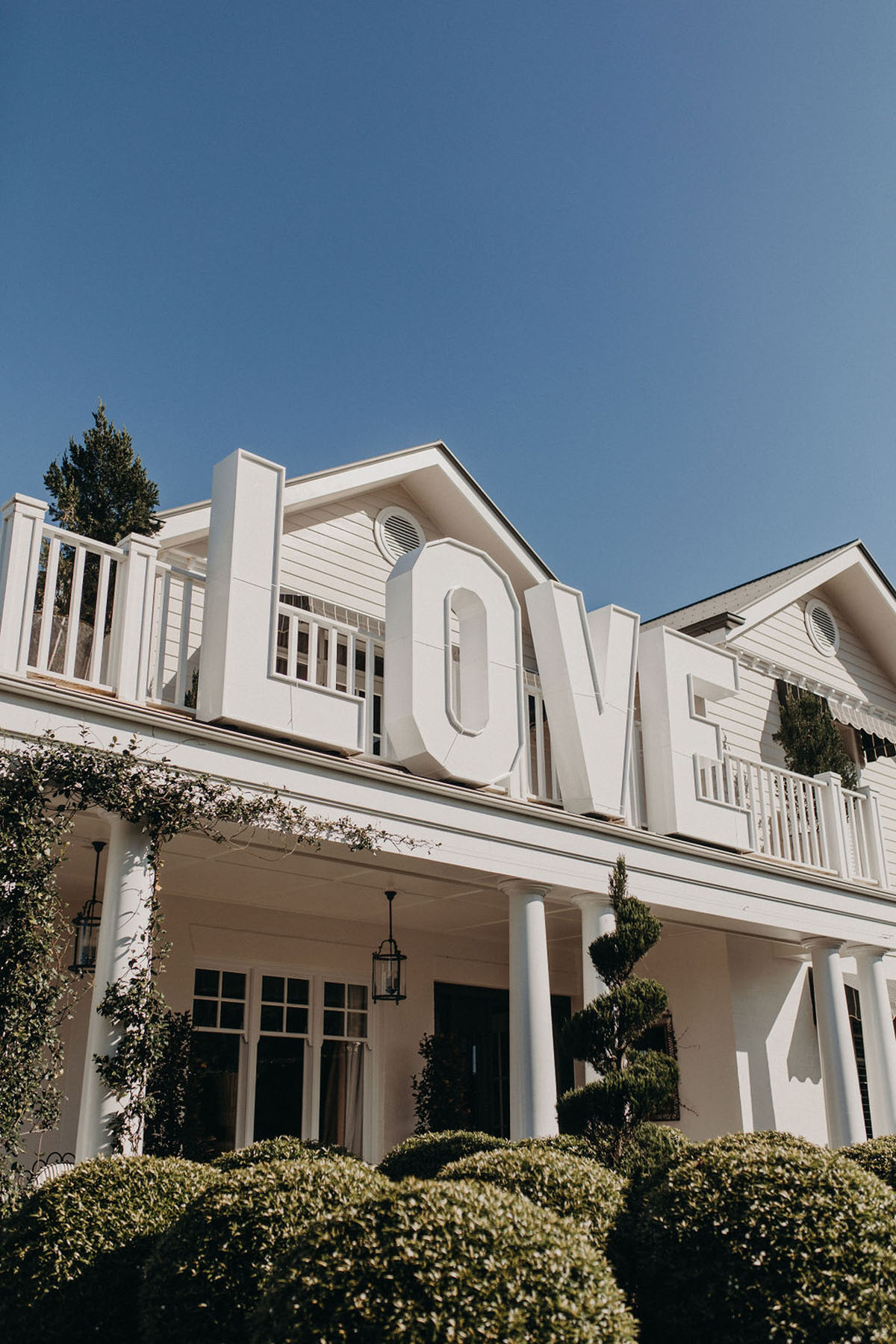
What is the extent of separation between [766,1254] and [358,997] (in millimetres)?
7721

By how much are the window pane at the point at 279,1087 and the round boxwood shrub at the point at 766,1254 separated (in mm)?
6445

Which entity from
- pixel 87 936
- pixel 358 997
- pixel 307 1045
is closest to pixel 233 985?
pixel 307 1045

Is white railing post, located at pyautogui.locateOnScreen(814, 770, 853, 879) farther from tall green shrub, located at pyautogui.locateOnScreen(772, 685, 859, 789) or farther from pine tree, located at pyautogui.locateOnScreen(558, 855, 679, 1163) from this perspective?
pine tree, located at pyautogui.locateOnScreen(558, 855, 679, 1163)

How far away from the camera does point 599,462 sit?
58.3 ft

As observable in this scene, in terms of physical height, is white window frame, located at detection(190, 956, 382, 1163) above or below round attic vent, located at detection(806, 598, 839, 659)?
below

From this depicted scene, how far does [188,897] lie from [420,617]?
3.86 m

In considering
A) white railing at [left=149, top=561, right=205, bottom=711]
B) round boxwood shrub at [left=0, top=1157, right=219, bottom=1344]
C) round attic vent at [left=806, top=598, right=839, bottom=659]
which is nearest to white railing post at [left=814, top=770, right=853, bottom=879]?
round attic vent at [left=806, top=598, right=839, bottom=659]

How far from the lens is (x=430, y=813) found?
27.3ft

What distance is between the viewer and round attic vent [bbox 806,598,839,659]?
1698cm

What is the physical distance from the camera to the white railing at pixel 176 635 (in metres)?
7.26

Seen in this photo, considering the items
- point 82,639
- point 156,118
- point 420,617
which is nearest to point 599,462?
point 156,118

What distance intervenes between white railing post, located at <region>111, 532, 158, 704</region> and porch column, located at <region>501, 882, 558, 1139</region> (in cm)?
355

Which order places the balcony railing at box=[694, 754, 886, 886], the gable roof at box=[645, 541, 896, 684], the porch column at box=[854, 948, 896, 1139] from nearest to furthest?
the balcony railing at box=[694, 754, 886, 886] → the porch column at box=[854, 948, 896, 1139] → the gable roof at box=[645, 541, 896, 684]

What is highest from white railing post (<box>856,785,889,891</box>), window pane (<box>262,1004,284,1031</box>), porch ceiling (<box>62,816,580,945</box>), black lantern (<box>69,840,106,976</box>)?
white railing post (<box>856,785,889,891</box>)
